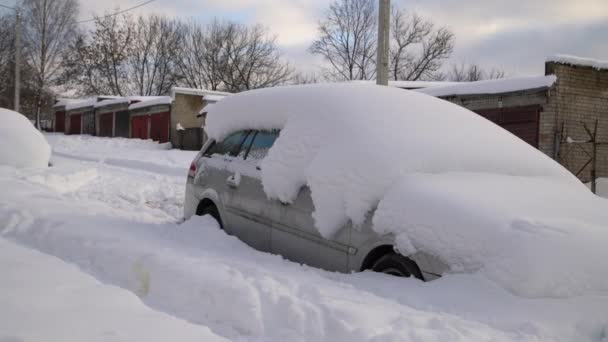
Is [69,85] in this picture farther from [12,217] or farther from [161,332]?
[161,332]

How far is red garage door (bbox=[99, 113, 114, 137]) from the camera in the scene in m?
35.2

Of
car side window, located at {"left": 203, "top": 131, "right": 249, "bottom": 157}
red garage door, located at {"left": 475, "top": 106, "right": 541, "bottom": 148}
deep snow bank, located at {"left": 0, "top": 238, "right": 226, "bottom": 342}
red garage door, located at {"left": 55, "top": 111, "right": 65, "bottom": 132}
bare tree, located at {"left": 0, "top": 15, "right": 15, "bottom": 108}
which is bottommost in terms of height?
deep snow bank, located at {"left": 0, "top": 238, "right": 226, "bottom": 342}

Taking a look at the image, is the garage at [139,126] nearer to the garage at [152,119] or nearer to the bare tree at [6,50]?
A: the garage at [152,119]

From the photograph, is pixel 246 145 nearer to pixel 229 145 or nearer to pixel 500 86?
pixel 229 145

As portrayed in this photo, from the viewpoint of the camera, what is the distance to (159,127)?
93.8 ft

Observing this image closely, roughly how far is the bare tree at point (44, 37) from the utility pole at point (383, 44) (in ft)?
140

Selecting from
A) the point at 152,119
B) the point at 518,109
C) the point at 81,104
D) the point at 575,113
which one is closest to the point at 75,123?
the point at 81,104

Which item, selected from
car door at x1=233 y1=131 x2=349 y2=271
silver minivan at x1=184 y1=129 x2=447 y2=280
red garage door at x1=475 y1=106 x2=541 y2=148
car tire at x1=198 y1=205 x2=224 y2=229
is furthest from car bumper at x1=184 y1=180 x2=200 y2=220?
red garage door at x1=475 y1=106 x2=541 y2=148

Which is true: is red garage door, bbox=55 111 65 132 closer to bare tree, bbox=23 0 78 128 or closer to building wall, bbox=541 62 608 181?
bare tree, bbox=23 0 78 128

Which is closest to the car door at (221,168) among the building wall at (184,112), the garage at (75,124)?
the building wall at (184,112)

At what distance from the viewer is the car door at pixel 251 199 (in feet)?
15.0

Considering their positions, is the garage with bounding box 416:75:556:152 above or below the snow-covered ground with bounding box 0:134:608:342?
above

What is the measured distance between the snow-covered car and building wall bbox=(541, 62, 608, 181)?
973 centimetres

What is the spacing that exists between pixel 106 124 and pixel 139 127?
6.38m
